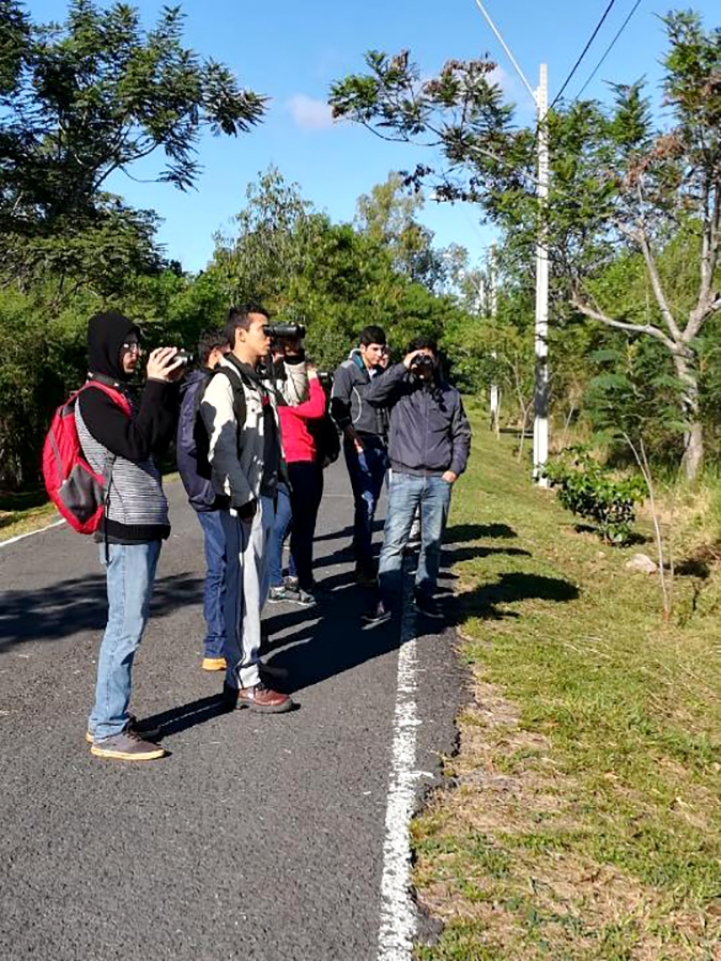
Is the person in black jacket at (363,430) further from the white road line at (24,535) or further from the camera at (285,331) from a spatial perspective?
the white road line at (24,535)

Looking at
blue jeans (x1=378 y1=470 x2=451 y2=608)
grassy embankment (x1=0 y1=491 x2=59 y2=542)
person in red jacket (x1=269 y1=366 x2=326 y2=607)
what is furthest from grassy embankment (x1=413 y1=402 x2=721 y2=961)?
grassy embankment (x1=0 y1=491 x2=59 y2=542)

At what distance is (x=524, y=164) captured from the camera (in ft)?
53.4

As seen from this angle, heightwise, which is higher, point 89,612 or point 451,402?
point 451,402

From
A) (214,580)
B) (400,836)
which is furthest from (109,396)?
(400,836)

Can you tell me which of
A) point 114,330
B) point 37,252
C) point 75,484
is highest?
point 37,252

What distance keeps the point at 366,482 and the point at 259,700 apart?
124 inches

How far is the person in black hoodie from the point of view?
3885 millimetres

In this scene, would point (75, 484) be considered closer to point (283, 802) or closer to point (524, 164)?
point (283, 802)

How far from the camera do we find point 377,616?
6742 millimetres

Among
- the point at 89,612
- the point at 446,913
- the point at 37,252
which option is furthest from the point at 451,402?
the point at 37,252

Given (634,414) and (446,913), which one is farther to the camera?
(634,414)

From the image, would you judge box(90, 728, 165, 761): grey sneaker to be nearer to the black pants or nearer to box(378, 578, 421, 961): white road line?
box(378, 578, 421, 961): white road line

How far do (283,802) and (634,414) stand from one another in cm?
550

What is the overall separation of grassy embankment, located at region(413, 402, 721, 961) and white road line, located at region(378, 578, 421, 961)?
0.21 ft
